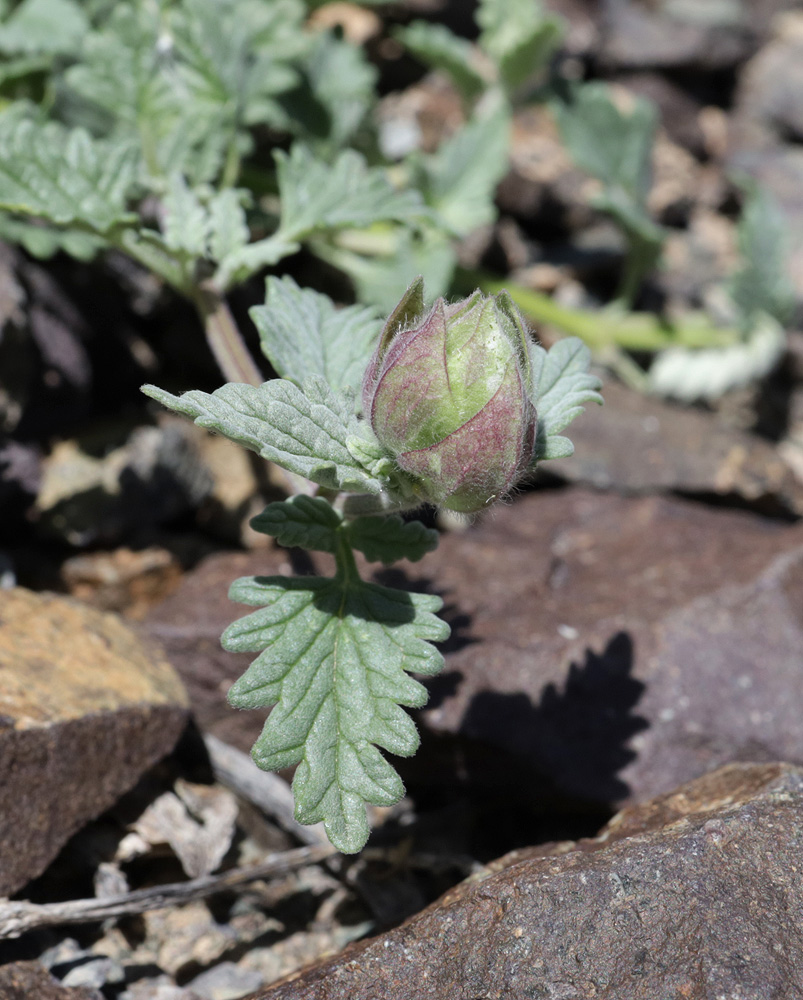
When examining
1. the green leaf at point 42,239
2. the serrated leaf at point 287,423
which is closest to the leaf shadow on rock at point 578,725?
the serrated leaf at point 287,423

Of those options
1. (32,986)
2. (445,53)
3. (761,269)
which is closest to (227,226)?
(32,986)

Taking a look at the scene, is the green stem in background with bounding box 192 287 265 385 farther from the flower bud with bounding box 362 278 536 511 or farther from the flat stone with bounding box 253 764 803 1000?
the flat stone with bounding box 253 764 803 1000

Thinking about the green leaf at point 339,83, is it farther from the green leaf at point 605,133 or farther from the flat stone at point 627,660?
the flat stone at point 627,660

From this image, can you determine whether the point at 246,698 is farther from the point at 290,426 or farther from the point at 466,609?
the point at 466,609

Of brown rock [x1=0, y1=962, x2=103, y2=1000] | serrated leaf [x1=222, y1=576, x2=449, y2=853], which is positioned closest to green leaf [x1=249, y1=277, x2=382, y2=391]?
serrated leaf [x1=222, y1=576, x2=449, y2=853]

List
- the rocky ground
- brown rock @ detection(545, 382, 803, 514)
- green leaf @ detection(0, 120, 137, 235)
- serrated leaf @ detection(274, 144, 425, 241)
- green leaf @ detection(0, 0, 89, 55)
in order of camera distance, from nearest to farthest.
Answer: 1. the rocky ground
2. green leaf @ detection(0, 120, 137, 235)
3. serrated leaf @ detection(274, 144, 425, 241)
4. green leaf @ detection(0, 0, 89, 55)
5. brown rock @ detection(545, 382, 803, 514)

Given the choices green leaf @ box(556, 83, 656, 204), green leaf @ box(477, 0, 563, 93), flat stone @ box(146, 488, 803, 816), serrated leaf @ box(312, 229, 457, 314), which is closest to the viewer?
flat stone @ box(146, 488, 803, 816)
